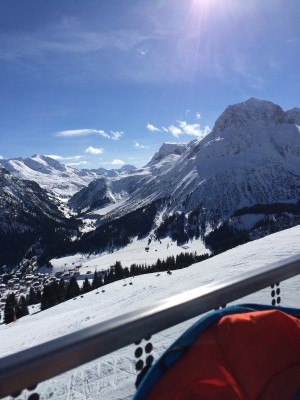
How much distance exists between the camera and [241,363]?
2197 mm

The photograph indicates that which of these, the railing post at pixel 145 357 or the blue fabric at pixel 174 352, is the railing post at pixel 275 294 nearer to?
the blue fabric at pixel 174 352

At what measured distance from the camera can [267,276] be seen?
11.0ft

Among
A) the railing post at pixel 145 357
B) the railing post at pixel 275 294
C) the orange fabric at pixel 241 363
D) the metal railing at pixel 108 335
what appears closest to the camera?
the metal railing at pixel 108 335

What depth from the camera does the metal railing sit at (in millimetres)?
1860

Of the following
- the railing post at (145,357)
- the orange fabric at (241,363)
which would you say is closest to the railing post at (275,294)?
the orange fabric at (241,363)

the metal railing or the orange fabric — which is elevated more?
the metal railing

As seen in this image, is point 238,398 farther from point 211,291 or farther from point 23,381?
point 23,381

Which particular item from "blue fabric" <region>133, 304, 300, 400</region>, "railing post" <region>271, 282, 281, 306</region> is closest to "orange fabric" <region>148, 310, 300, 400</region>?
"blue fabric" <region>133, 304, 300, 400</region>

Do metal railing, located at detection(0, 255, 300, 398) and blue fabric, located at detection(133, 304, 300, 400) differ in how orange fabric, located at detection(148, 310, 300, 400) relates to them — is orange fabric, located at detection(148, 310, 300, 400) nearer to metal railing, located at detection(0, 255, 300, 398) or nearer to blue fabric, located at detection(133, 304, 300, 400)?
blue fabric, located at detection(133, 304, 300, 400)

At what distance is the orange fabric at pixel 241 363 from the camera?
1974mm

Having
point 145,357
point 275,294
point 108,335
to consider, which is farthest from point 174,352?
point 275,294

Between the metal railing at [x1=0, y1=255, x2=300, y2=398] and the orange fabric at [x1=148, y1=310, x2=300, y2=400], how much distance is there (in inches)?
12.3

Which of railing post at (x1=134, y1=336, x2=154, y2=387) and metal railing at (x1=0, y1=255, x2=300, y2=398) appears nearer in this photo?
metal railing at (x1=0, y1=255, x2=300, y2=398)

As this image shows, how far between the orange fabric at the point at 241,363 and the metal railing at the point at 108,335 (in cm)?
31
